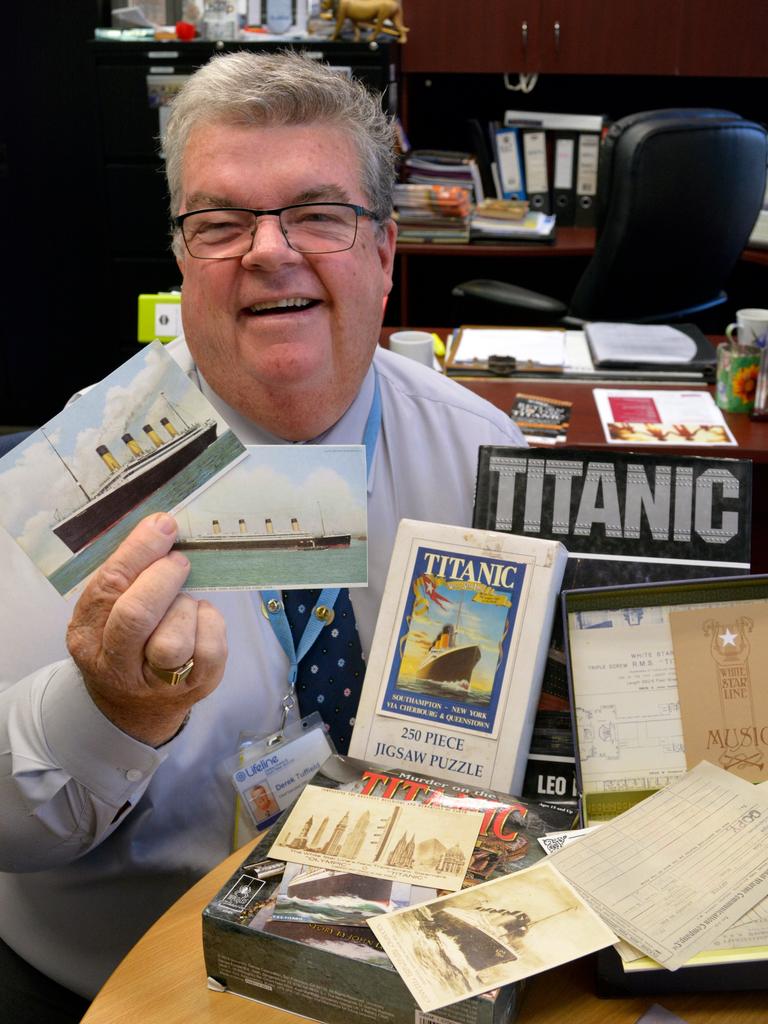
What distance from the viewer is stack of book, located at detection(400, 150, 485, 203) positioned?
3891 millimetres

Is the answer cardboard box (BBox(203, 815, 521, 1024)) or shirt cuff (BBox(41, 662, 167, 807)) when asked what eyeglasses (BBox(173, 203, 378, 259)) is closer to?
shirt cuff (BBox(41, 662, 167, 807))

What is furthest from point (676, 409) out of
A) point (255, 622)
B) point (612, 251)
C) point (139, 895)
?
point (139, 895)

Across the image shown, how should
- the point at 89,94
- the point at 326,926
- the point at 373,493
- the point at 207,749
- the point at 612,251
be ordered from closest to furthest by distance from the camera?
the point at 326,926, the point at 207,749, the point at 373,493, the point at 612,251, the point at 89,94

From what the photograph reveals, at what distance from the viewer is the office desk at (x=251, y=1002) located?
0.87 metres

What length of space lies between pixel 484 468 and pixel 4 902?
2.54 feet

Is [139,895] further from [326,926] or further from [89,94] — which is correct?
[89,94]

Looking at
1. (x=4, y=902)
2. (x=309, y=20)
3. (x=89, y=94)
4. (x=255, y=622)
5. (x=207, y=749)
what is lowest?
(x=4, y=902)

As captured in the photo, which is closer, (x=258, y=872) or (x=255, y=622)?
(x=258, y=872)

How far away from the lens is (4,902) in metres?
1.26

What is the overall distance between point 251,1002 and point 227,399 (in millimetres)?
680

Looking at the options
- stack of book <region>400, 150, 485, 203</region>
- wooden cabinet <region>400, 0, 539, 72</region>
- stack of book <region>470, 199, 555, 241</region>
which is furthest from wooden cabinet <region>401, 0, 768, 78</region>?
stack of book <region>470, 199, 555, 241</region>

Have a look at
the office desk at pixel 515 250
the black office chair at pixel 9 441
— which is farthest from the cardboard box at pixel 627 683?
Result: the office desk at pixel 515 250

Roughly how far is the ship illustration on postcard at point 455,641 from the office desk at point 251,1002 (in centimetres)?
26

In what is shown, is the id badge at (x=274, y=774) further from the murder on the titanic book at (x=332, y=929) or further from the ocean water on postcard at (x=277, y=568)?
the ocean water on postcard at (x=277, y=568)
